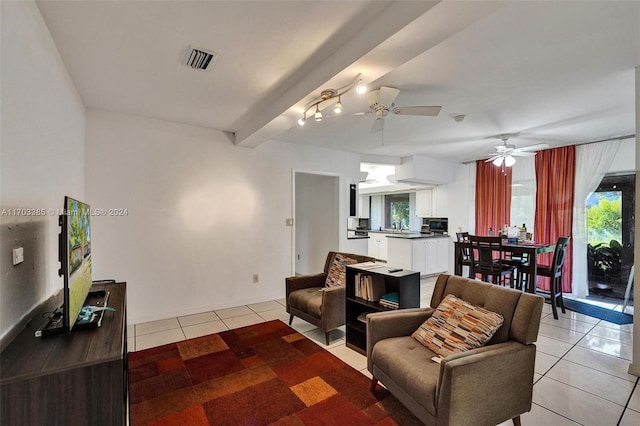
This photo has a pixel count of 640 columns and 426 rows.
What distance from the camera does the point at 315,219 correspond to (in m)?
5.89

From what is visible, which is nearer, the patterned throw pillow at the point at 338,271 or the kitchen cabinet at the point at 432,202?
the patterned throw pillow at the point at 338,271

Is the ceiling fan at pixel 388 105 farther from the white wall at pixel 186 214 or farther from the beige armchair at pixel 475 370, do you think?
the white wall at pixel 186 214

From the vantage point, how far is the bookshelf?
256cm

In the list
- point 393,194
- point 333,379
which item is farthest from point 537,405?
point 393,194

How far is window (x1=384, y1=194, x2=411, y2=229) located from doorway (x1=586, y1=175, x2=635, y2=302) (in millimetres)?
3841

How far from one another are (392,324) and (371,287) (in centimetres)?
65

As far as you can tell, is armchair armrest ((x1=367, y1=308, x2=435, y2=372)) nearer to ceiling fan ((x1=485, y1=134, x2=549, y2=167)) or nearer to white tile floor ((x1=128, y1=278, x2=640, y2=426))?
white tile floor ((x1=128, y1=278, x2=640, y2=426))

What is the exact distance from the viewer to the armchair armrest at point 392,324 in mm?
2129

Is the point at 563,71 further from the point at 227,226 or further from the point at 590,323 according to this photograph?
the point at 227,226

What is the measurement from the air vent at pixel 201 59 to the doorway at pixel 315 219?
2947 millimetres

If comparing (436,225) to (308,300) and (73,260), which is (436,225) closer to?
(308,300)

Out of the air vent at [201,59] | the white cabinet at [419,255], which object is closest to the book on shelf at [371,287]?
the air vent at [201,59]

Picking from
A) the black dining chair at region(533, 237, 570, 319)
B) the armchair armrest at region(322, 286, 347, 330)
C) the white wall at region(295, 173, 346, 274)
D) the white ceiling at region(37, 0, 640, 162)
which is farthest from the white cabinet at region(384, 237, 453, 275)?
the armchair armrest at region(322, 286, 347, 330)

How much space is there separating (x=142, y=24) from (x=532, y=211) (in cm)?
638
